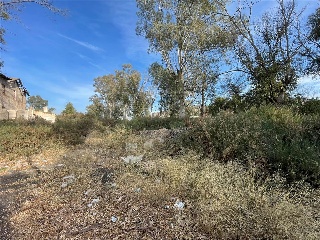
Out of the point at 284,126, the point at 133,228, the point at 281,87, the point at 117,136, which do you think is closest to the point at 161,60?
the point at 281,87

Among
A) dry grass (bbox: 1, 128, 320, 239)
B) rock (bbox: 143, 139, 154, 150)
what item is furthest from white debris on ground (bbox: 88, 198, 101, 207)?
rock (bbox: 143, 139, 154, 150)

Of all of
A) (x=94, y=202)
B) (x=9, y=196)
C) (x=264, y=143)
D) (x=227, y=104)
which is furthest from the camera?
(x=227, y=104)

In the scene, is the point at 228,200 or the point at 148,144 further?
the point at 148,144

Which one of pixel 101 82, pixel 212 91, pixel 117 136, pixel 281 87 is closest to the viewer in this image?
pixel 117 136

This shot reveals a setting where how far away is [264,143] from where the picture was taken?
5133 millimetres

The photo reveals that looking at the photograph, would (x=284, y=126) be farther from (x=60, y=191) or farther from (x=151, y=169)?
(x=60, y=191)

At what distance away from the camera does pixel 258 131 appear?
5.58 meters

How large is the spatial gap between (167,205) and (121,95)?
133ft

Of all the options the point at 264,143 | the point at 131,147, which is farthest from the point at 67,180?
the point at 264,143

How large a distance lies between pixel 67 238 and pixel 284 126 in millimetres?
5049

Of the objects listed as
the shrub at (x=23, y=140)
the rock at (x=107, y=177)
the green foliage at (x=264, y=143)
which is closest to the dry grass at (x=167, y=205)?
the rock at (x=107, y=177)

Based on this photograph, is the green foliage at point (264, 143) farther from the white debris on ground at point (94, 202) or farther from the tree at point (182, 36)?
the tree at point (182, 36)

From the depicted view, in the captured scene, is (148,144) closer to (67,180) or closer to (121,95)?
(67,180)

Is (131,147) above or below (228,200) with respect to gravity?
above
